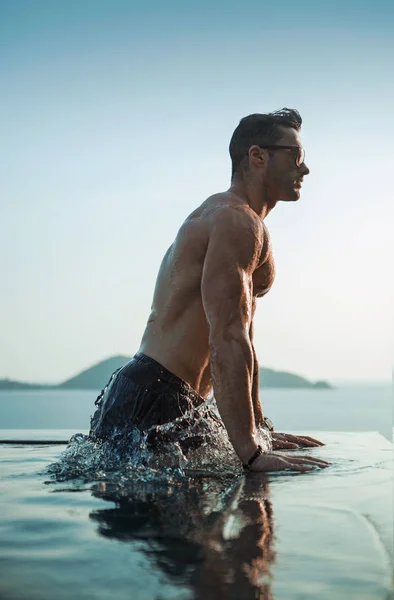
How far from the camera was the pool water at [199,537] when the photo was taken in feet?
3.32

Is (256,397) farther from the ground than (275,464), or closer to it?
farther from the ground

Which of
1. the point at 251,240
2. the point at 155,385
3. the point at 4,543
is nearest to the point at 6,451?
the point at 155,385

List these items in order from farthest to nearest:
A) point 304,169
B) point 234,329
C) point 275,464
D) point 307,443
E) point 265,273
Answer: point 307,443 < point 304,169 < point 265,273 < point 234,329 < point 275,464

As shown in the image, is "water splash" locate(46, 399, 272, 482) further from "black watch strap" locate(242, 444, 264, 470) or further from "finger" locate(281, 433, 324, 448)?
"finger" locate(281, 433, 324, 448)

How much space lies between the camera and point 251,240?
8.13 ft

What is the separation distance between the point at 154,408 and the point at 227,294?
50 cm

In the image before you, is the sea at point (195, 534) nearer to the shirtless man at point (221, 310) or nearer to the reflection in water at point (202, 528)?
the reflection in water at point (202, 528)

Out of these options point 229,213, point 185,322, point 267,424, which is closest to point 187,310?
point 185,322

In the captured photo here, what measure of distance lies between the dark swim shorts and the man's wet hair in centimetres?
95

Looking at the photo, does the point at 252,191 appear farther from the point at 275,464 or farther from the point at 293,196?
the point at 275,464

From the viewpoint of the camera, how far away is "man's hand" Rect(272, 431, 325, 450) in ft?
9.82

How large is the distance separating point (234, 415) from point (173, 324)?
490 mm

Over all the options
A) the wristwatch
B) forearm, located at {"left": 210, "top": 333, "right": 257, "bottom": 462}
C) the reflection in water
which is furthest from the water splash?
the wristwatch

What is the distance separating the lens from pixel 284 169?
2.93 meters
